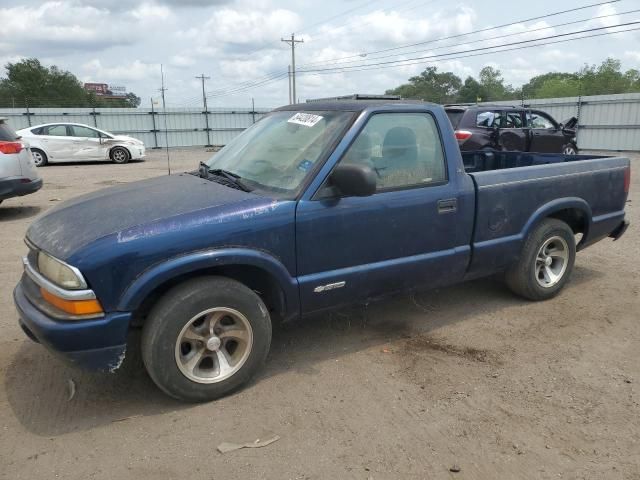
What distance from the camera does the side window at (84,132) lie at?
1761 centimetres

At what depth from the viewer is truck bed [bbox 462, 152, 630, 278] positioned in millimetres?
4211

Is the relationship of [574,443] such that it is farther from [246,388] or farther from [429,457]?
[246,388]

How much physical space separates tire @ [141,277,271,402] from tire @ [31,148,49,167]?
1662 centimetres

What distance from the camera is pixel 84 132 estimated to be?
58.3ft

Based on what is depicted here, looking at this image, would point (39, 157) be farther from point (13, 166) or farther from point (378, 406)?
point (378, 406)

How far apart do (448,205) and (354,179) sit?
3.33 ft

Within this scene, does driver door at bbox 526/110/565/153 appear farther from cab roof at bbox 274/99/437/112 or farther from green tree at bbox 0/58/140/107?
green tree at bbox 0/58/140/107

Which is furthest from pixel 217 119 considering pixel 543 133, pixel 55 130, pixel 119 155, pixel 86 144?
pixel 543 133

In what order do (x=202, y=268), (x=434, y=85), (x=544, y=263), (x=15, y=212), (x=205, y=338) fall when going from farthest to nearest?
1. (x=434, y=85)
2. (x=15, y=212)
3. (x=544, y=263)
4. (x=205, y=338)
5. (x=202, y=268)

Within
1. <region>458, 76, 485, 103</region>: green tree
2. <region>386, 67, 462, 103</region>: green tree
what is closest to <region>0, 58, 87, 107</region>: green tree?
<region>386, 67, 462, 103</region>: green tree

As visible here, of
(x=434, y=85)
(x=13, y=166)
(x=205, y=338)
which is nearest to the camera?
(x=205, y=338)

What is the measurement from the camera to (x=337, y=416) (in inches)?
120

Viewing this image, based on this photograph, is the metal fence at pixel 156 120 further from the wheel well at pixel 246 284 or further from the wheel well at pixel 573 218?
the wheel well at pixel 246 284

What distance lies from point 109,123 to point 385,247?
87.2ft
